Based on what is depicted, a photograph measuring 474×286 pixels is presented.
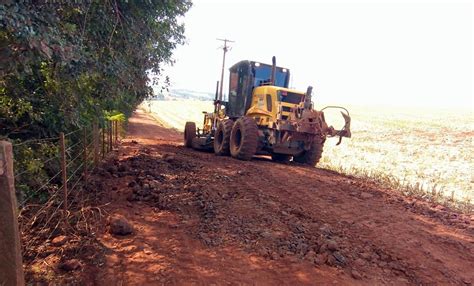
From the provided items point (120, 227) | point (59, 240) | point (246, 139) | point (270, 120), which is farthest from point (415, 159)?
point (59, 240)

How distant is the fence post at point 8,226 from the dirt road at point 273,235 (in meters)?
1.03

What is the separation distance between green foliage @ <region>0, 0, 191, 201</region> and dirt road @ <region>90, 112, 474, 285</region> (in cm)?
Result: 141

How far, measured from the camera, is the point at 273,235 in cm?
489

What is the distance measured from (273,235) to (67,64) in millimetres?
3137

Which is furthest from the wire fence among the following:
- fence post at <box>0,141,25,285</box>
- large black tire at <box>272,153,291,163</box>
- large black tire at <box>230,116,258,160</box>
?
large black tire at <box>272,153,291,163</box>

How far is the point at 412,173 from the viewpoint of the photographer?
14.3 metres

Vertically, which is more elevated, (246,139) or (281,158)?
(246,139)

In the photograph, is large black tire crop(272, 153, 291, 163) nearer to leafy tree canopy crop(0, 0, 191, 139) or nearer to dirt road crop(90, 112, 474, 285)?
dirt road crop(90, 112, 474, 285)

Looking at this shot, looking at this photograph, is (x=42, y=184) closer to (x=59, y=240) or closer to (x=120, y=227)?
(x=59, y=240)

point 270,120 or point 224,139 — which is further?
point 224,139

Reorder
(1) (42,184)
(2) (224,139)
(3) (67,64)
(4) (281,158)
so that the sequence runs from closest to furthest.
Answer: (3) (67,64), (1) (42,184), (2) (224,139), (4) (281,158)

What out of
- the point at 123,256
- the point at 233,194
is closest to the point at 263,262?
the point at 123,256

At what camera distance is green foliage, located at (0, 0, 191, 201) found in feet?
12.4

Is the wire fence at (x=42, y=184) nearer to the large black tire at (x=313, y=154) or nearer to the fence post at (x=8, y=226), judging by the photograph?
the fence post at (x=8, y=226)
